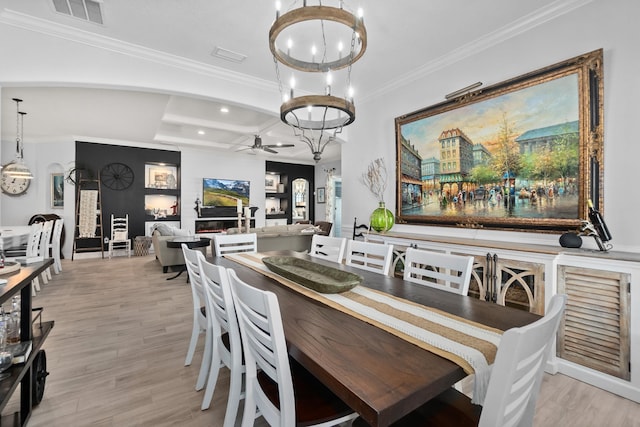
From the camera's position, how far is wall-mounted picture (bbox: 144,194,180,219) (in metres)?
7.69

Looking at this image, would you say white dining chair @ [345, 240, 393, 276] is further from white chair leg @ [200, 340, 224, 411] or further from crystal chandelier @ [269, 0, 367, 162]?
white chair leg @ [200, 340, 224, 411]

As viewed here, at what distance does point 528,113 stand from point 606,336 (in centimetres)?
181

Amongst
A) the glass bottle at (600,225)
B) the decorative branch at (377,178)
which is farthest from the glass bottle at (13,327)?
the glass bottle at (600,225)

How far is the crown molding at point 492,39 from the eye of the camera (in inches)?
94.3

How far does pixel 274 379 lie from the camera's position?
1.07 m

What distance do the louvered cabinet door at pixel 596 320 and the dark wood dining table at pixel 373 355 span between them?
117 centimetres

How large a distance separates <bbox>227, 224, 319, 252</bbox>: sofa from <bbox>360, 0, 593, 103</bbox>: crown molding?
2926 millimetres

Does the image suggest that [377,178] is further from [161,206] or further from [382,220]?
[161,206]

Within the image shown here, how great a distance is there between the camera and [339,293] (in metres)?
1.61

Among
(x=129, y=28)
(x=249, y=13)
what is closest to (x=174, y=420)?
(x=249, y=13)

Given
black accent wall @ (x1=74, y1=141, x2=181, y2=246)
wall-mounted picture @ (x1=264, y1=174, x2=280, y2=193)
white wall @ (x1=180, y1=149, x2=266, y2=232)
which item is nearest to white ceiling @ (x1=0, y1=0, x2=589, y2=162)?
black accent wall @ (x1=74, y1=141, x2=181, y2=246)

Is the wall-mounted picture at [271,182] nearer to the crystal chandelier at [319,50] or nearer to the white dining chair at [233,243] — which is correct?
the crystal chandelier at [319,50]

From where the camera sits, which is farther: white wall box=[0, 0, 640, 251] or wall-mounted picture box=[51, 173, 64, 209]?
wall-mounted picture box=[51, 173, 64, 209]

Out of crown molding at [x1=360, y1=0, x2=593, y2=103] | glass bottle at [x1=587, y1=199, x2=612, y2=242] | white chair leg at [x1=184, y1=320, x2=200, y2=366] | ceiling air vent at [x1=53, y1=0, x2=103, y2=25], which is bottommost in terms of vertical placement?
white chair leg at [x1=184, y1=320, x2=200, y2=366]
